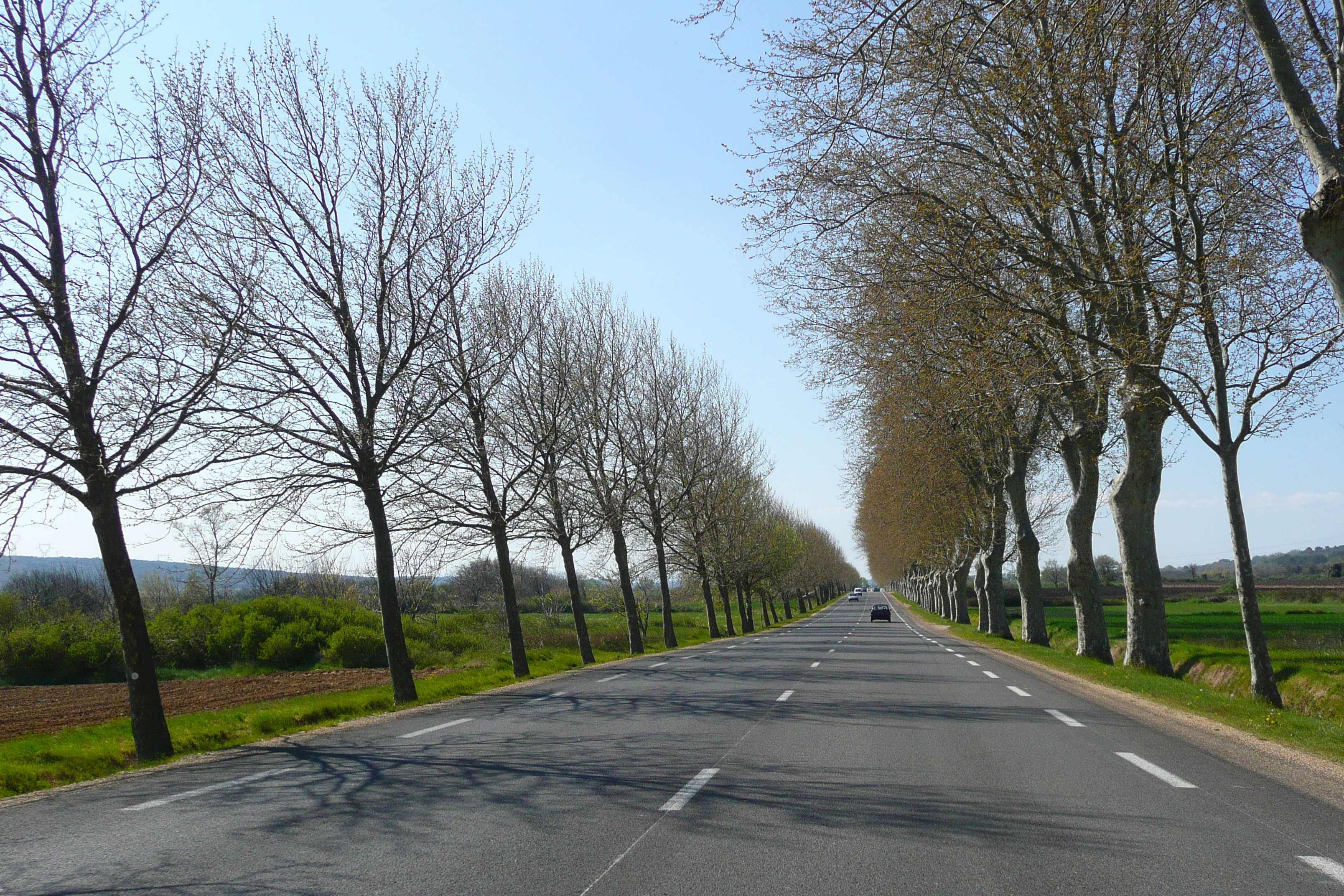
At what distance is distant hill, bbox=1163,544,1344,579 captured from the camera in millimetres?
121812

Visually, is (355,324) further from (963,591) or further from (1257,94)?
(963,591)

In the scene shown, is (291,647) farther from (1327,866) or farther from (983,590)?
(1327,866)

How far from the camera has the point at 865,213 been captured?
50.9 feet

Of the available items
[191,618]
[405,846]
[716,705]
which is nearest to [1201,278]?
[716,705]

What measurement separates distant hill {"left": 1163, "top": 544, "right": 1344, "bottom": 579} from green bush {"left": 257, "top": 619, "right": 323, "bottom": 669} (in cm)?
10821

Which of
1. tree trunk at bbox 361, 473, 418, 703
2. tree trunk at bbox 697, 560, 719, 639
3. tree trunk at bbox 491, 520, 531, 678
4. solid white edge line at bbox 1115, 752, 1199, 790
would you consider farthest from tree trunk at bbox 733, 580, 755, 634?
solid white edge line at bbox 1115, 752, 1199, 790

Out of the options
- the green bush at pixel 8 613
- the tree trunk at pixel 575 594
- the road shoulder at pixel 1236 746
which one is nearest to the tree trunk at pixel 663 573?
the tree trunk at pixel 575 594

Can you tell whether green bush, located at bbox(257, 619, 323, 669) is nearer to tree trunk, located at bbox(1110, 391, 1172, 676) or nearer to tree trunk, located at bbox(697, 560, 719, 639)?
tree trunk, located at bbox(697, 560, 719, 639)

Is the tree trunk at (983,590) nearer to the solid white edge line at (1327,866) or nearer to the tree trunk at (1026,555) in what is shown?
the tree trunk at (1026,555)

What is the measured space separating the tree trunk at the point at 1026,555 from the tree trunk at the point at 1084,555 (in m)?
6.92

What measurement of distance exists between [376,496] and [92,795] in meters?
10.5

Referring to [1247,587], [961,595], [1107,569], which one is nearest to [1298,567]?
[1107,569]

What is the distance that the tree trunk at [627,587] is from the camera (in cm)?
3381

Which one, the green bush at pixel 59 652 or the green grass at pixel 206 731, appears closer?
the green grass at pixel 206 731
